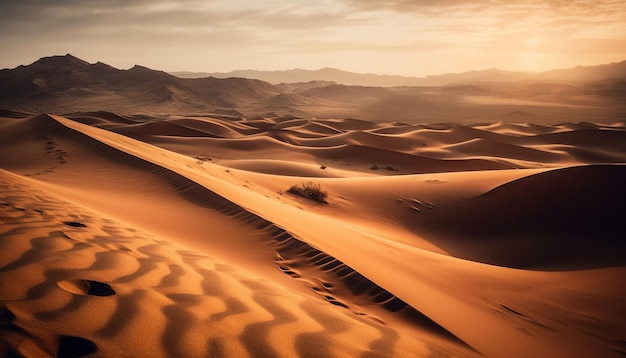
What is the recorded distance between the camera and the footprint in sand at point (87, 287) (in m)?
2.41

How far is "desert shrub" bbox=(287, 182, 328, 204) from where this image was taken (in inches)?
394

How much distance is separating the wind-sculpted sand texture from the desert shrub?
0.97 ft

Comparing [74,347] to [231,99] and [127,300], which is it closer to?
[127,300]

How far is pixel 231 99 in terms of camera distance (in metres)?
85.8

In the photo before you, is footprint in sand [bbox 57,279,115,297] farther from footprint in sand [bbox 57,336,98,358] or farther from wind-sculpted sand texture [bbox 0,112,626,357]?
footprint in sand [bbox 57,336,98,358]

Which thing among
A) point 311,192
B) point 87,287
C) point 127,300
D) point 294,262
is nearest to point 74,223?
point 87,287

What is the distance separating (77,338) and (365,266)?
3193 millimetres

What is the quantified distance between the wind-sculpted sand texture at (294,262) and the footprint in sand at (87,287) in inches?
0.6

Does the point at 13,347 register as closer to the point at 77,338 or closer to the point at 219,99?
the point at 77,338

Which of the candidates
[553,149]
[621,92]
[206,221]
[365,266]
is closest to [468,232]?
[365,266]

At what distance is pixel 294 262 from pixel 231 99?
8501 cm

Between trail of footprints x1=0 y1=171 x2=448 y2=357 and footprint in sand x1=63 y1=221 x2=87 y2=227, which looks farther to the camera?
footprint in sand x1=63 y1=221 x2=87 y2=227

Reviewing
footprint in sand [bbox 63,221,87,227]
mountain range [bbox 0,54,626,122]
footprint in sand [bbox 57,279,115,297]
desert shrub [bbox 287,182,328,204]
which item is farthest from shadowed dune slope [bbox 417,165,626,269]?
mountain range [bbox 0,54,626,122]

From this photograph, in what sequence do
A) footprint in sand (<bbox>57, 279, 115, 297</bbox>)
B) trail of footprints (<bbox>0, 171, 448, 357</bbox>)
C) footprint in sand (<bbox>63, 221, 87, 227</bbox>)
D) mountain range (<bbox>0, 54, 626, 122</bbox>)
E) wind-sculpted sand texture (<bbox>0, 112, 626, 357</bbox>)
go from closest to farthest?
trail of footprints (<bbox>0, 171, 448, 357</bbox>) → wind-sculpted sand texture (<bbox>0, 112, 626, 357</bbox>) → footprint in sand (<bbox>57, 279, 115, 297</bbox>) → footprint in sand (<bbox>63, 221, 87, 227</bbox>) → mountain range (<bbox>0, 54, 626, 122</bbox>)
